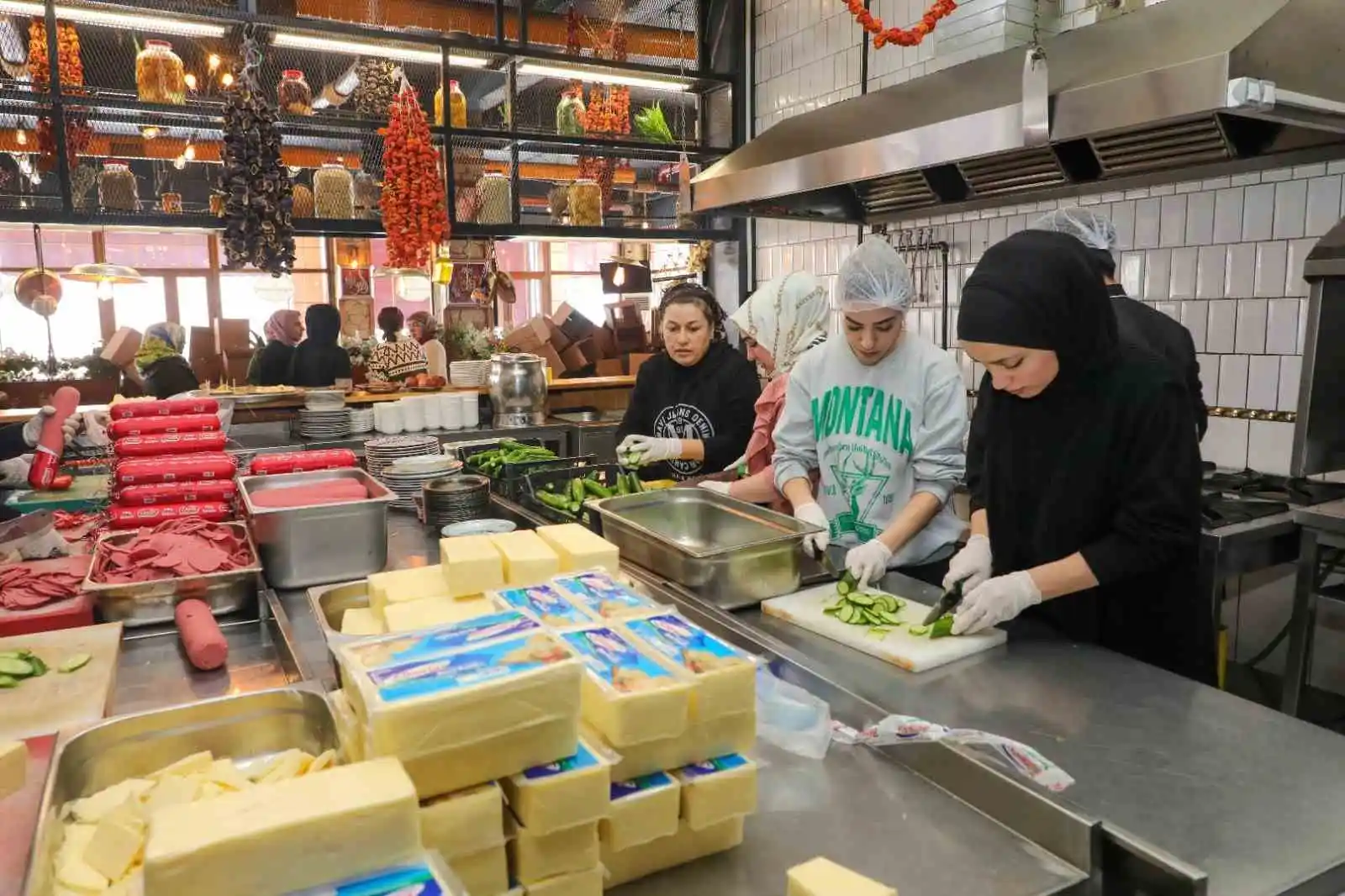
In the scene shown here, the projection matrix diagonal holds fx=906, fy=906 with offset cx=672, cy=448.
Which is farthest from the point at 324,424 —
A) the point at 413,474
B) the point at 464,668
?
the point at 464,668

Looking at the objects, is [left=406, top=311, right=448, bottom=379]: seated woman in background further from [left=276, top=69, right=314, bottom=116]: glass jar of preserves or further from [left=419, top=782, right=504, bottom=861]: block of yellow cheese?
[left=419, top=782, right=504, bottom=861]: block of yellow cheese

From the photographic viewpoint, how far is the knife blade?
186 cm

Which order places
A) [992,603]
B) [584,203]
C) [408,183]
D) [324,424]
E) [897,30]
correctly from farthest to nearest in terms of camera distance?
[584,203] < [324,424] < [408,183] < [897,30] < [992,603]

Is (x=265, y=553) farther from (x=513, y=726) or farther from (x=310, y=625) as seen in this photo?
(x=513, y=726)

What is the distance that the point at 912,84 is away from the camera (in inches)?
159

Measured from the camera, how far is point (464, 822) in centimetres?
95

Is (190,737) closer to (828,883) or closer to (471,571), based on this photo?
(471,571)

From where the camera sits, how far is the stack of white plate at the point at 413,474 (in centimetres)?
313

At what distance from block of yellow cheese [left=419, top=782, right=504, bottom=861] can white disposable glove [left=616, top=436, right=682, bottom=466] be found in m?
2.39

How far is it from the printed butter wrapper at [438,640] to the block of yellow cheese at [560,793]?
0.55 ft

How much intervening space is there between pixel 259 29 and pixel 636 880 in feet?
20.2

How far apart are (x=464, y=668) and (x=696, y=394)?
2.85 meters

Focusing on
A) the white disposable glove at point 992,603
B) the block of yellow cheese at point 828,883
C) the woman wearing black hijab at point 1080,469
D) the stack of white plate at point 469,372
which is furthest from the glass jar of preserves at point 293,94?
the block of yellow cheese at point 828,883

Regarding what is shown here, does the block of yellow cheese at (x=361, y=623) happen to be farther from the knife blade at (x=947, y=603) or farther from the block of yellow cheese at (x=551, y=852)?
the knife blade at (x=947, y=603)
